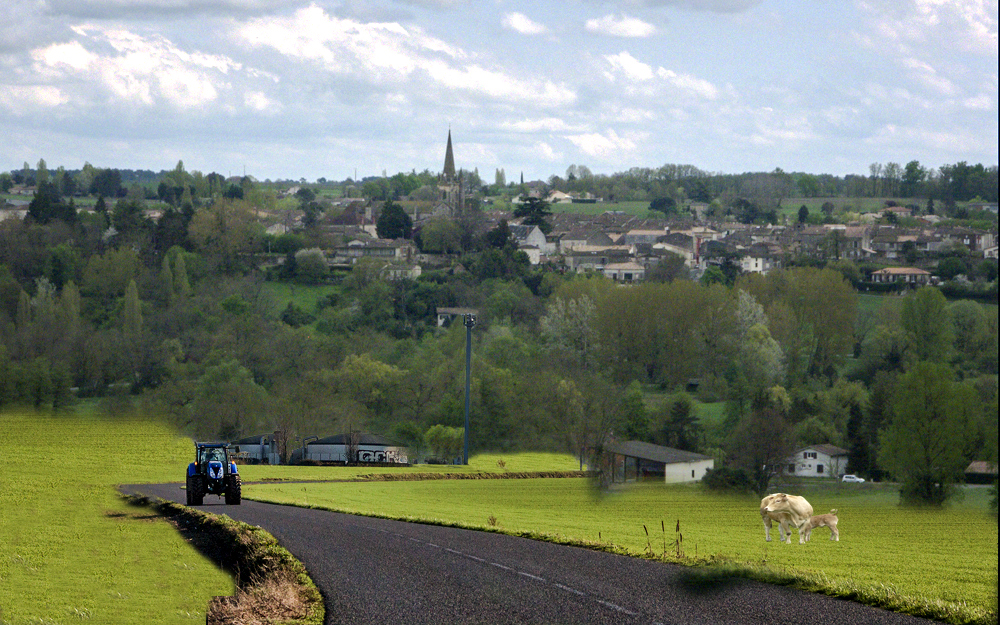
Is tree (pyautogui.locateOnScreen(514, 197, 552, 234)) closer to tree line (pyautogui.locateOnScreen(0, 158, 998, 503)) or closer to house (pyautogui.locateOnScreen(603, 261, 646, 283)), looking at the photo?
house (pyautogui.locateOnScreen(603, 261, 646, 283))

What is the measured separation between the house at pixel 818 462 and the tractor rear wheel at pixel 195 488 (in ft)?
81.3

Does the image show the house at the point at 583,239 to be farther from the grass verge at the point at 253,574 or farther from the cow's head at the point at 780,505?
the cow's head at the point at 780,505

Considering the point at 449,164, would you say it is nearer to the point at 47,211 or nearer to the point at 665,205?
the point at 665,205

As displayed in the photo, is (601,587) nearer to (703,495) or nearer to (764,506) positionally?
(764,506)

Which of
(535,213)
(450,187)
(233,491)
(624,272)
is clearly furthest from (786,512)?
(450,187)

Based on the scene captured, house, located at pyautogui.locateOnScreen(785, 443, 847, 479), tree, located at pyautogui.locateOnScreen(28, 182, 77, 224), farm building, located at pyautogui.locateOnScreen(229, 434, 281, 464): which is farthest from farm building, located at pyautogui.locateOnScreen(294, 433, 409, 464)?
tree, located at pyautogui.locateOnScreen(28, 182, 77, 224)

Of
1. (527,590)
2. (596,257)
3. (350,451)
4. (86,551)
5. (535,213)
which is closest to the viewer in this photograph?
(527,590)

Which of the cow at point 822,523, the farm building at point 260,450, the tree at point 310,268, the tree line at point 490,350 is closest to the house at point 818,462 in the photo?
the tree line at point 490,350

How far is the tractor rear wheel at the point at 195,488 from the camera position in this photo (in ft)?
56.4

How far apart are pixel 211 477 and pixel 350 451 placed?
21836 mm

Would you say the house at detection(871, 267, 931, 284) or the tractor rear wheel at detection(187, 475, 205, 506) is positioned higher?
the house at detection(871, 267, 931, 284)

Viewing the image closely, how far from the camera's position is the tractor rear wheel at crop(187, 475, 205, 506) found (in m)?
17.2

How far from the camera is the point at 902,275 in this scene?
82.2 m

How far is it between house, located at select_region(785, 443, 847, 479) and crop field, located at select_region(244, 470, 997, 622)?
306 cm
